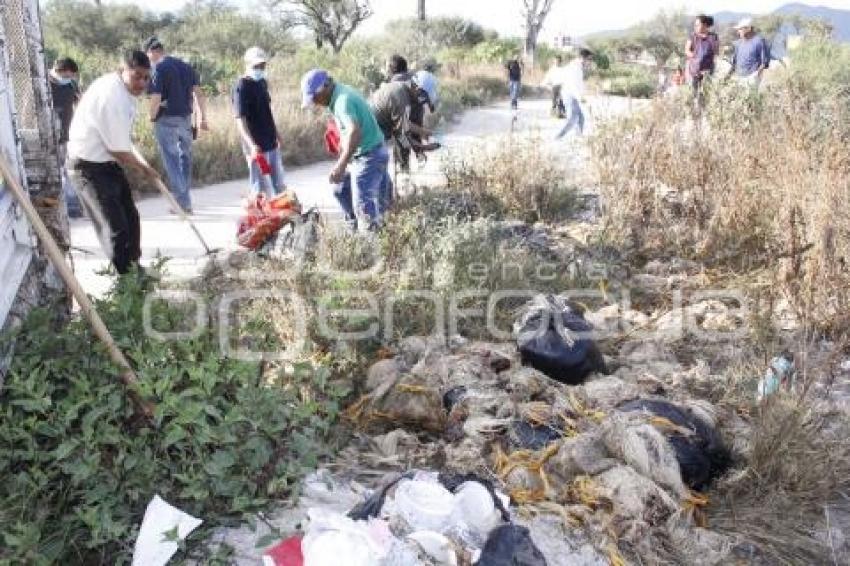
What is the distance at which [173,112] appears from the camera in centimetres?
755

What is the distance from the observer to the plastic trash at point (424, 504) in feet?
8.73

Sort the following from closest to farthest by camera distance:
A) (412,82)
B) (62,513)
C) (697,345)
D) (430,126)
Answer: (62,513)
(697,345)
(412,82)
(430,126)

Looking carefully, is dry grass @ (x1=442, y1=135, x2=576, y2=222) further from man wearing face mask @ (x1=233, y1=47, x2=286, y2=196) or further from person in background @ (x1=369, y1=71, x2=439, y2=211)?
man wearing face mask @ (x1=233, y1=47, x2=286, y2=196)

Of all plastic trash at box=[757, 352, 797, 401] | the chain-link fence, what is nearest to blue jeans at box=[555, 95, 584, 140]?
plastic trash at box=[757, 352, 797, 401]

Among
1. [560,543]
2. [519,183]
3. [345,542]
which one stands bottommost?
[560,543]

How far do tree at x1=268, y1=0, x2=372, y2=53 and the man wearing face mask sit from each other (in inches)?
1256

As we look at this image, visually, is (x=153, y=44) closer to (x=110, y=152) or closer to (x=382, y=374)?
(x=110, y=152)

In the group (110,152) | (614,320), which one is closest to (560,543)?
(614,320)

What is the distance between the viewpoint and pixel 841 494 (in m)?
3.53

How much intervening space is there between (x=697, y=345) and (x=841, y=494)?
1387 millimetres

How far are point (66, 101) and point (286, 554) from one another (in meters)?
6.98

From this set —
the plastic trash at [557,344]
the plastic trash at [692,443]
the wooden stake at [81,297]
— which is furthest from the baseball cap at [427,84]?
the wooden stake at [81,297]

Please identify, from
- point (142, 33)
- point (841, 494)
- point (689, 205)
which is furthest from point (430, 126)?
point (142, 33)

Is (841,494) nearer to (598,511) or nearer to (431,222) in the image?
(598,511)
